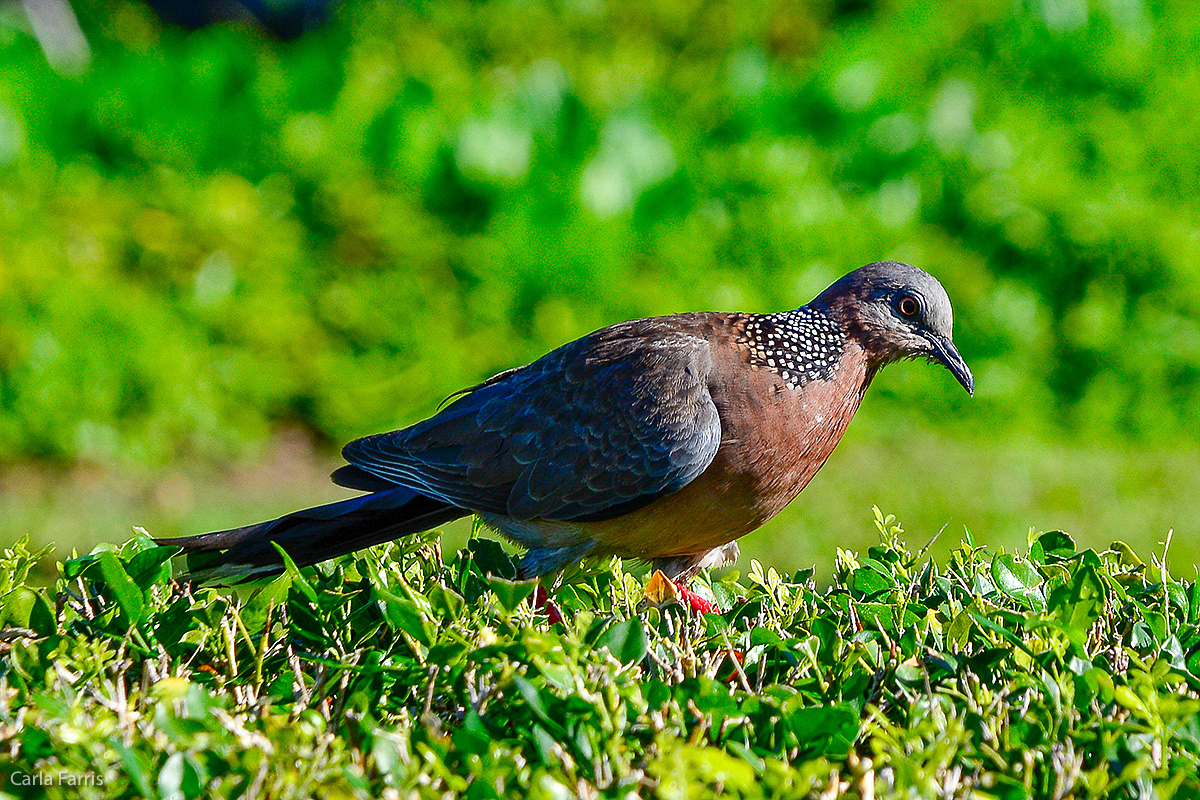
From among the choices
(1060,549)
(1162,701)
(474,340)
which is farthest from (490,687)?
(474,340)

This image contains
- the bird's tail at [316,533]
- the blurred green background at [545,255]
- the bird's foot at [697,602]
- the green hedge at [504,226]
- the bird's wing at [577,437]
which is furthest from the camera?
the green hedge at [504,226]

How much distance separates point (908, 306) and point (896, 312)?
1.5 inches

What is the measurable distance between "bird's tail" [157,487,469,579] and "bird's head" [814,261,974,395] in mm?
1287

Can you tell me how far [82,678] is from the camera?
219 centimetres

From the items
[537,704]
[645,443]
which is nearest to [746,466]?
[645,443]

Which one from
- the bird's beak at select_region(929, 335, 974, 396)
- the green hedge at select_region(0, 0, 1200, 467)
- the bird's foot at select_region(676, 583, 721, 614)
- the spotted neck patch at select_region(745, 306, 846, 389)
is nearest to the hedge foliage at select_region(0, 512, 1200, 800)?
the bird's foot at select_region(676, 583, 721, 614)

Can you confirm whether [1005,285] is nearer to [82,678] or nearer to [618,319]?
[618,319]

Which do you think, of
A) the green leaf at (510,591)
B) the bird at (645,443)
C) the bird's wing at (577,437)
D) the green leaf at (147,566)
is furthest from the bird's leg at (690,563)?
the green leaf at (147,566)

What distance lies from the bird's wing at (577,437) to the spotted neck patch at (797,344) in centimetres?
16

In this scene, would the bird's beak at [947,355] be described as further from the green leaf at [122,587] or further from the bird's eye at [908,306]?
the green leaf at [122,587]

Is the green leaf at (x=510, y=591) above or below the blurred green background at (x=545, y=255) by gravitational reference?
below

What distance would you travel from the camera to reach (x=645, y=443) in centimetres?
317

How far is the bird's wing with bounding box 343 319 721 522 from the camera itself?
10.3 feet

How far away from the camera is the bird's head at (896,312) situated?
3361 mm
